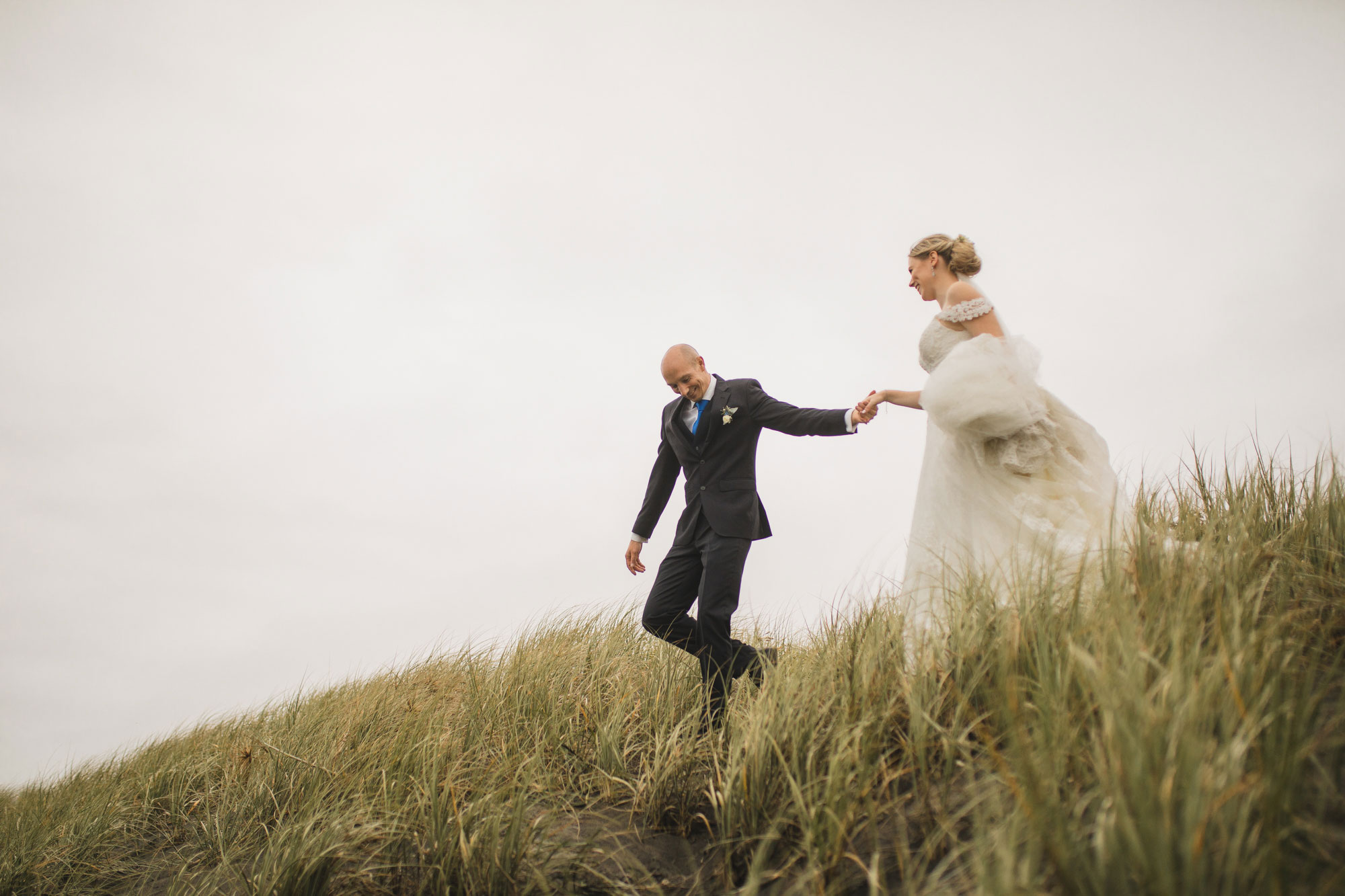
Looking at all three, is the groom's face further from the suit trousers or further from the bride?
the bride

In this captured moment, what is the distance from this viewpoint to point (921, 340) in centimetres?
381

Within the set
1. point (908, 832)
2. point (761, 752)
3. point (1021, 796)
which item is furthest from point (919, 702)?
point (1021, 796)

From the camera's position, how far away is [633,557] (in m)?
5.18

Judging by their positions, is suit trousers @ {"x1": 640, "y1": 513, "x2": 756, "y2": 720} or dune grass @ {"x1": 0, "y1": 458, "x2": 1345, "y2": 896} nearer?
dune grass @ {"x1": 0, "y1": 458, "x2": 1345, "y2": 896}

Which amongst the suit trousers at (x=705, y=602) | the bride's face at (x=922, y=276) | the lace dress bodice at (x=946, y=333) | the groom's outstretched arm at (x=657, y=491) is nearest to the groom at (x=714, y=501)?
the suit trousers at (x=705, y=602)

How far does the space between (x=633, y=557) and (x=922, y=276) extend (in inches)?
113

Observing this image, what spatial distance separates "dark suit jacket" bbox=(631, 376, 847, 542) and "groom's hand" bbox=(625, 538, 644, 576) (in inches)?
25.4

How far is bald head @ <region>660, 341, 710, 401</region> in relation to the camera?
462cm

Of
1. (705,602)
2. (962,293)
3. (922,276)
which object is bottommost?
(705,602)

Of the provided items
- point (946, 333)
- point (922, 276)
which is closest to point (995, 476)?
point (946, 333)

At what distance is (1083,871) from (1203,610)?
126 centimetres

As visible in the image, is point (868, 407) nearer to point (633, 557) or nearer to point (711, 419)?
point (711, 419)

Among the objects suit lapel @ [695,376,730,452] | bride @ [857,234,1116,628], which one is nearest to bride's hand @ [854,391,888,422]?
bride @ [857,234,1116,628]

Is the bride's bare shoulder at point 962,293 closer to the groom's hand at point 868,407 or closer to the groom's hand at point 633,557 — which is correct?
the groom's hand at point 868,407
